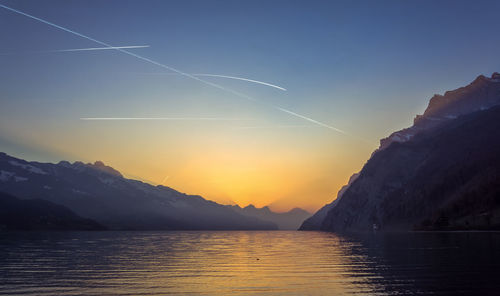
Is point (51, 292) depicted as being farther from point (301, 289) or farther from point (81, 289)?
point (301, 289)

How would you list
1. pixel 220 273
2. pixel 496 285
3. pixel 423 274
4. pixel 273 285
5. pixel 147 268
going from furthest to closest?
1. pixel 147 268
2. pixel 220 273
3. pixel 423 274
4. pixel 273 285
5. pixel 496 285

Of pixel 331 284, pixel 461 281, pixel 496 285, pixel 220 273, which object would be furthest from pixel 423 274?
pixel 220 273

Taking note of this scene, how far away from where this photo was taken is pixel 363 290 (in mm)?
38969

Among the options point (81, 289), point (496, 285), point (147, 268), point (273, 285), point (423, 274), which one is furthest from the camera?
point (147, 268)

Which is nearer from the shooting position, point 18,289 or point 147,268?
point 18,289

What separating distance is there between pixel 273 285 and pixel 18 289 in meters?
27.8

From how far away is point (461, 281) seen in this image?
40781 mm

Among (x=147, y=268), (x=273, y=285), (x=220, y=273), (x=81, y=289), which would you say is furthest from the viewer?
(x=147, y=268)

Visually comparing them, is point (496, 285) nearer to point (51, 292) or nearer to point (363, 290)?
point (363, 290)

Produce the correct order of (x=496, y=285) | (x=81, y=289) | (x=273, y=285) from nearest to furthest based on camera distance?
(x=496, y=285), (x=81, y=289), (x=273, y=285)

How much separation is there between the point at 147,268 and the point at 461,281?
43897mm

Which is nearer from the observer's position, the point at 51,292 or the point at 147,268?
the point at 51,292

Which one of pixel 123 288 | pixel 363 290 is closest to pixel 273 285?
pixel 363 290

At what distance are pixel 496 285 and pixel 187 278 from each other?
115ft
